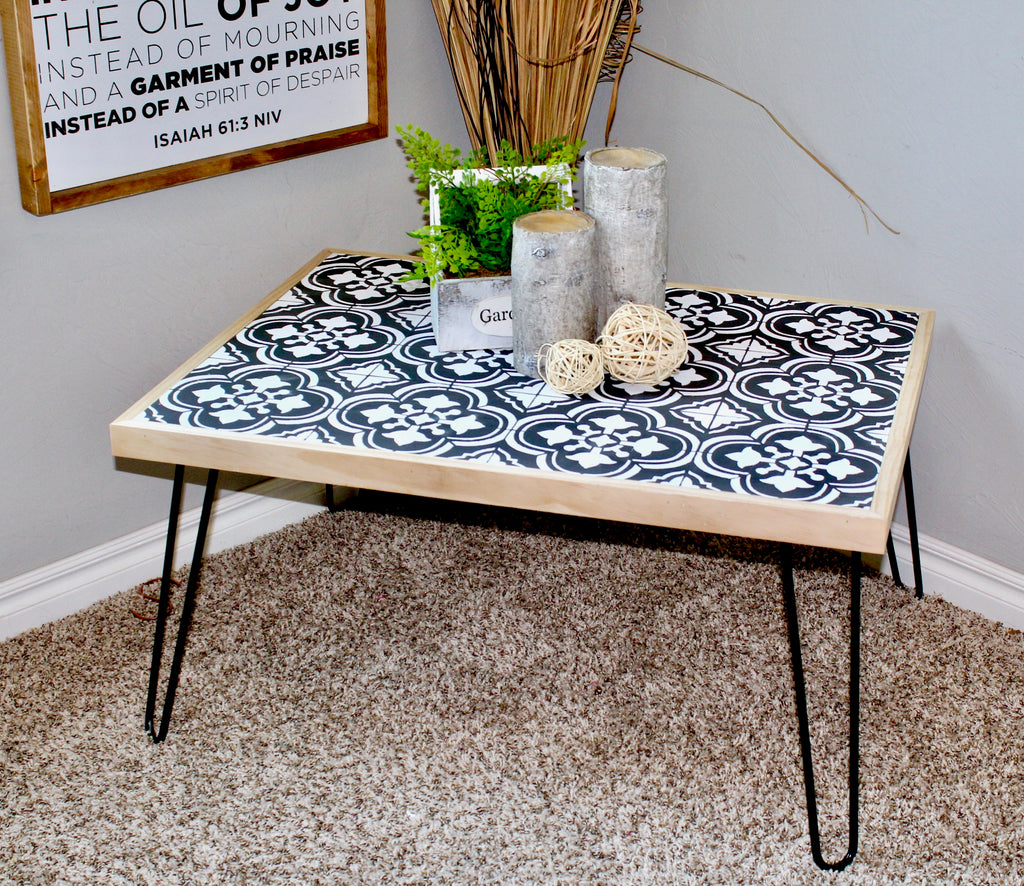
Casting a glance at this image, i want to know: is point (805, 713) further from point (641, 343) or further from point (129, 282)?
point (129, 282)

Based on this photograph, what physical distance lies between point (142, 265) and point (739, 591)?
1167mm

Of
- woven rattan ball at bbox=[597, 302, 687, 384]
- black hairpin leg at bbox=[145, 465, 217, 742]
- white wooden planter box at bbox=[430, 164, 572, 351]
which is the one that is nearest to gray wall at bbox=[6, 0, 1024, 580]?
black hairpin leg at bbox=[145, 465, 217, 742]

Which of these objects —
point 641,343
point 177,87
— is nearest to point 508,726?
point 641,343

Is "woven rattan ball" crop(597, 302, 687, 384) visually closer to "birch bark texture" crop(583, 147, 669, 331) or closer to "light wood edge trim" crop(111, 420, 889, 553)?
"birch bark texture" crop(583, 147, 669, 331)

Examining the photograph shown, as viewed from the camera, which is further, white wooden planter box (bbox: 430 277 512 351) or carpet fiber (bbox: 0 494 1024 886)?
white wooden planter box (bbox: 430 277 512 351)

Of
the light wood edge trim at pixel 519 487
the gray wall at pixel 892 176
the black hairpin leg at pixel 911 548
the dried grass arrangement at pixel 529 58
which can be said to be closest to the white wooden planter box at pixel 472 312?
the light wood edge trim at pixel 519 487

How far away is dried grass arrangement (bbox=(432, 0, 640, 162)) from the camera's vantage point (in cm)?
194

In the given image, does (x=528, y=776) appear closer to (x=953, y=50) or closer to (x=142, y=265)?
(x=142, y=265)

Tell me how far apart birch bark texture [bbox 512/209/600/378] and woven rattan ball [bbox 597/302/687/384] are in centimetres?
5

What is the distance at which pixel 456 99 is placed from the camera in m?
2.20

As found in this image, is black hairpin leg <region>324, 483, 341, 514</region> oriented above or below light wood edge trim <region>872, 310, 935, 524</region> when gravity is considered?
below

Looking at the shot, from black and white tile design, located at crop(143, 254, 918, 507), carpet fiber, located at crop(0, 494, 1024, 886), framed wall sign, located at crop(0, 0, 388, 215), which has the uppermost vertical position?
framed wall sign, located at crop(0, 0, 388, 215)

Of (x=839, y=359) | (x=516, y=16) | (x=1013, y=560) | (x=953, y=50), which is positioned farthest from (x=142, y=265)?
(x=1013, y=560)

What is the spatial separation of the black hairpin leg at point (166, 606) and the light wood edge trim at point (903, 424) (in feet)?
2.94
